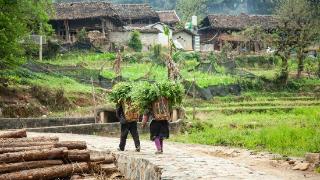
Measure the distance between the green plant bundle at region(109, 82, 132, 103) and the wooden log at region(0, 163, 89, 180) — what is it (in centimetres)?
228

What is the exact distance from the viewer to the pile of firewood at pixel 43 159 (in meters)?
9.20

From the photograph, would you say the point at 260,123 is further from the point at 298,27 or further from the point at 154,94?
the point at 298,27

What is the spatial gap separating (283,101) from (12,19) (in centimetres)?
1736

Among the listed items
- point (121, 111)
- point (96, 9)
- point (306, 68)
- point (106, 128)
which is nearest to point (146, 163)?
point (121, 111)

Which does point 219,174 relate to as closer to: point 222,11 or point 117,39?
point 117,39

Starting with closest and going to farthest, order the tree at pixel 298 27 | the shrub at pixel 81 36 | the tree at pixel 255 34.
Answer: the tree at pixel 298 27 < the shrub at pixel 81 36 < the tree at pixel 255 34

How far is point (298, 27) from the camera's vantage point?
43.9 meters

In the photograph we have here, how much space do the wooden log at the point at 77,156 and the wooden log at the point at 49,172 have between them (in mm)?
155

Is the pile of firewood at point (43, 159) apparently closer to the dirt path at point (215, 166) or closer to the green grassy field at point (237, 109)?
the dirt path at point (215, 166)

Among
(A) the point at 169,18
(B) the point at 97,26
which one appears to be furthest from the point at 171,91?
(A) the point at 169,18

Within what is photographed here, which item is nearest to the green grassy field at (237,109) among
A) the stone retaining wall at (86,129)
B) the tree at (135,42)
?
the stone retaining wall at (86,129)

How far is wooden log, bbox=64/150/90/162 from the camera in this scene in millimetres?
10188

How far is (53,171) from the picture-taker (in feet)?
31.1

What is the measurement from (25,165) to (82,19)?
141 feet
